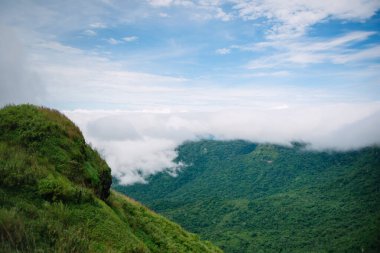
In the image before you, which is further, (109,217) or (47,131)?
(47,131)

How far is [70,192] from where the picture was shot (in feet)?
26.2

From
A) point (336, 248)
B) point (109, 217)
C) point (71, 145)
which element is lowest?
point (336, 248)

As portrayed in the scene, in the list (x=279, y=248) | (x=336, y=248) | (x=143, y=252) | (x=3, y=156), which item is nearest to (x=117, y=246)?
(x=143, y=252)

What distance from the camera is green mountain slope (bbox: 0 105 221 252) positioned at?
5465 mm

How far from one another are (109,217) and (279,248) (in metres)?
212

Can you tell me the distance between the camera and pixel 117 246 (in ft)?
24.6

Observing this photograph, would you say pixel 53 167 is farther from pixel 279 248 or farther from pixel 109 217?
pixel 279 248

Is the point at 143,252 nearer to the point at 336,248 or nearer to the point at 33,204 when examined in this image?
the point at 33,204

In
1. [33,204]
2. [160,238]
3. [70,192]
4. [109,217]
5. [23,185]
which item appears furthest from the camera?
[160,238]

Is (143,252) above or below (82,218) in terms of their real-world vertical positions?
below

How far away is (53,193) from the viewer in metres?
7.65

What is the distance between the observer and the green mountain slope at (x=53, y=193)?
5.46 metres

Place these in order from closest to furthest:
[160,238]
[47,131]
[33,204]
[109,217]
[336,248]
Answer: [33,204]
[109,217]
[47,131]
[160,238]
[336,248]

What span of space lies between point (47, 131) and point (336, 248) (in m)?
225
